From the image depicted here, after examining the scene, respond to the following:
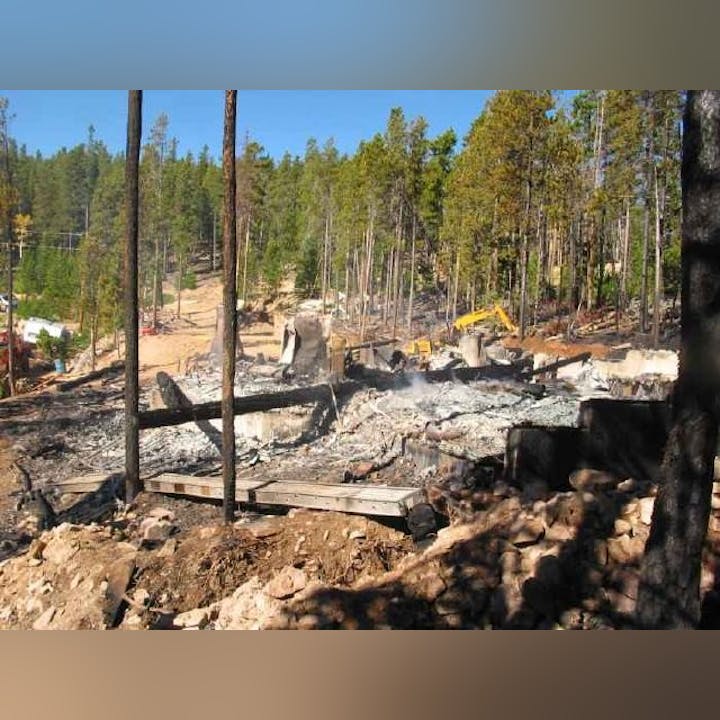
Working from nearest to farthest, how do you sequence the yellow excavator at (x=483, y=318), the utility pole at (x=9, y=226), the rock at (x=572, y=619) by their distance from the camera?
the rock at (x=572, y=619) → the utility pole at (x=9, y=226) → the yellow excavator at (x=483, y=318)

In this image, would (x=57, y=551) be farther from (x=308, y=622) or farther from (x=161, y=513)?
(x=308, y=622)

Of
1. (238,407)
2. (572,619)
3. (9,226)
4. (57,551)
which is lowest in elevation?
(572,619)

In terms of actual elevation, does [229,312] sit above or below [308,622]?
above

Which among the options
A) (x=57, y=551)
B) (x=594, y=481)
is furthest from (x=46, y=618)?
(x=594, y=481)

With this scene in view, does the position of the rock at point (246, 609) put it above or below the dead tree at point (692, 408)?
below

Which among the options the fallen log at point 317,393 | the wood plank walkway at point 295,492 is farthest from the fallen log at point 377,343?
the wood plank walkway at point 295,492

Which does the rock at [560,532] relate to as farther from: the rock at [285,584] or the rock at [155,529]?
the rock at [155,529]
